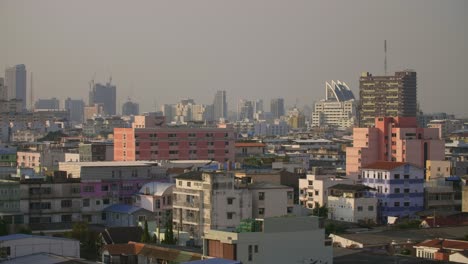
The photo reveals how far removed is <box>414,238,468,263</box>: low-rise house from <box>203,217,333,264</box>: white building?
229 cm

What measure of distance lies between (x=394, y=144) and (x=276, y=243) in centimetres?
1936

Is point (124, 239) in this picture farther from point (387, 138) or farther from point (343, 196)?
point (387, 138)

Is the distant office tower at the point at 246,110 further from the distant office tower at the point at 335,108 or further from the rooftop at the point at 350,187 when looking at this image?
the rooftop at the point at 350,187

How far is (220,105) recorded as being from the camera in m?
133

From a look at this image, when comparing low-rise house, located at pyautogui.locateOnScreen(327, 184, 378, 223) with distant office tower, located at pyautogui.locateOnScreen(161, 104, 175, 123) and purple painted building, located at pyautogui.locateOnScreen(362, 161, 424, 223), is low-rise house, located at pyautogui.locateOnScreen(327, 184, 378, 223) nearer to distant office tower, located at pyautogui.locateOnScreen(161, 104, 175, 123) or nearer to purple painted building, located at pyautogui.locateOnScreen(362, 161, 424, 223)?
purple painted building, located at pyautogui.locateOnScreen(362, 161, 424, 223)

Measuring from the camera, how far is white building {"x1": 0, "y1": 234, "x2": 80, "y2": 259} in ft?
50.1

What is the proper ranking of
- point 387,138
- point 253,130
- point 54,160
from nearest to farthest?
point 387,138 → point 54,160 → point 253,130

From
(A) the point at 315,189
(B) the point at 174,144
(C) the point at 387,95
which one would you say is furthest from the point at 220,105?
(A) the point at 315,189

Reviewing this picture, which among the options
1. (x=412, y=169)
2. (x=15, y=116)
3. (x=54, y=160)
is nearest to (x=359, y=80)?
(x=15, y=116)

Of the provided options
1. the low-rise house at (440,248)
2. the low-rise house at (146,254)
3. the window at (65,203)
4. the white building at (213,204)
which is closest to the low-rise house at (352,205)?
the white building at (213,204)

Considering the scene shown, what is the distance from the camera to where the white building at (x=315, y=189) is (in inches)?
1019

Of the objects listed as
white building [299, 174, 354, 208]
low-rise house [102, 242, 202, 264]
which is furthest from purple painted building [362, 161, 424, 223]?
low-rise house [102, 242, 202, 264]

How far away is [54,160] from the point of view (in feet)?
128

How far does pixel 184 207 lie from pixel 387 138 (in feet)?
47.8
